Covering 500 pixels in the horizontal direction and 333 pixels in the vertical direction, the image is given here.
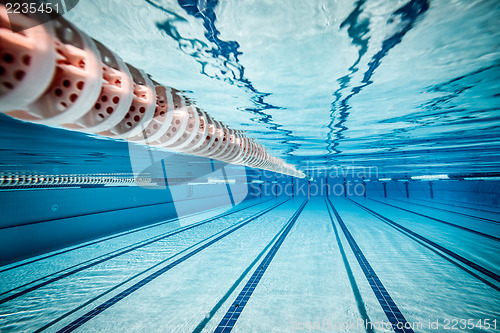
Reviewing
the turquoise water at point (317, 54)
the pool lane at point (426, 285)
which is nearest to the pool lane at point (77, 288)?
the turquoise water at point (317, 54)

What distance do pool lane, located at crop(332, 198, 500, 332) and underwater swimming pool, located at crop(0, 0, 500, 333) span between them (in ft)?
0.09

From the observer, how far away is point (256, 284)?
3.79m

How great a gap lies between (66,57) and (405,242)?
737cm

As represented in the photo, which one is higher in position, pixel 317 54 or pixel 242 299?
pixel 317 54

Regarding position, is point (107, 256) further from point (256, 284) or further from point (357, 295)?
point (357, 295)

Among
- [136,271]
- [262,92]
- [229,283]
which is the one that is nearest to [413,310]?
[229,283]

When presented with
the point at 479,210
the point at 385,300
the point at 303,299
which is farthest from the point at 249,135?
the point at 479,210

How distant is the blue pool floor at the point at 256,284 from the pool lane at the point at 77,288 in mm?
22

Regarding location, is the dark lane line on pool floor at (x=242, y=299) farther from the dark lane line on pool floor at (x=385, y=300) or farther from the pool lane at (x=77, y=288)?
the pool lane at (x=77, y=288)

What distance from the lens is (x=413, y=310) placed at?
293 centimetres

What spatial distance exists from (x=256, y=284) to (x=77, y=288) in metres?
3.16

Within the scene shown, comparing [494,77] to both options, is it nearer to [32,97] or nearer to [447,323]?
[447,323]

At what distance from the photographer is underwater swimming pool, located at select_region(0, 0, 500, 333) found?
1.80 metres

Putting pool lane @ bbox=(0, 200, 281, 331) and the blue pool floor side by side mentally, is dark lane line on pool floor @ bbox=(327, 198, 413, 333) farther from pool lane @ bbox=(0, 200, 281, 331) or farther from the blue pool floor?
pool lane @ bbox=(0, 200, 281, 331)
